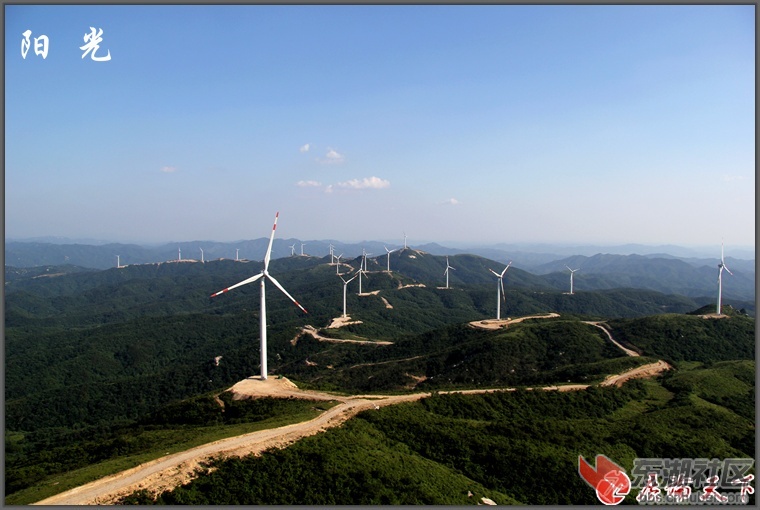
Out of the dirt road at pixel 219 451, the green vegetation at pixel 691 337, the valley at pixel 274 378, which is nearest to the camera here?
the dirt road at pixel 219 451

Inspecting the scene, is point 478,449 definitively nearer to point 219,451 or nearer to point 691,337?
point 219,451

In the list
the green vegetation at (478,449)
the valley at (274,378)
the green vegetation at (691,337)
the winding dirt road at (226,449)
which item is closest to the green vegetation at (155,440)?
the valley at (274,378)

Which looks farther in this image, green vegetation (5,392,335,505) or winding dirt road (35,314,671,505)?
green vegetation (5,392,335,505)

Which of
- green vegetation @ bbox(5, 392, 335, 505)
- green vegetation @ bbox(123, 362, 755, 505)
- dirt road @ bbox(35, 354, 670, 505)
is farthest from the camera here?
green vegetation @ bbox(5, 392, 335, 505)

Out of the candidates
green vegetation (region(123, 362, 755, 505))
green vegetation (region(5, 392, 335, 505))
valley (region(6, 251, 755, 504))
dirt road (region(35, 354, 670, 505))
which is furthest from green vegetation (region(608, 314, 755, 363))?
green vegetation (region(5, 392, 335, 505))

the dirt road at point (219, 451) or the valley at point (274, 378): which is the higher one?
the dirt road at point (219, 451)

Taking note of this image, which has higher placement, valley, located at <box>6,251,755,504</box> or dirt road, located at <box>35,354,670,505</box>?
dirt road, located at <box>35,354,670,505</box>

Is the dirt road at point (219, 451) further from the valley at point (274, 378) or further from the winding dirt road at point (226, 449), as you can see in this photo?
the valley at point (274, 378)

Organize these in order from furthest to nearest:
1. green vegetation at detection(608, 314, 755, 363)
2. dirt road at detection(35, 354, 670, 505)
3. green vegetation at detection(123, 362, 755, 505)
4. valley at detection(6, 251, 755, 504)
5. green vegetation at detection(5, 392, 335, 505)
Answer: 1. green vegetation at detection(608, 314, 755, 363)
2. valley at detection(6, 251, 755, 504)
3. green vegetation at detection(5, 392, 335, 505)
4. green vegetation at detection(123, 362, 755, 505)
5. dirt road at detection(35, 354, 670, 505)

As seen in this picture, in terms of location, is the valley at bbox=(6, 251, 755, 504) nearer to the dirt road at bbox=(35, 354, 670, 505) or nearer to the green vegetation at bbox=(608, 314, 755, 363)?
the dirt road at bbox=(35, 354, 670, 505)

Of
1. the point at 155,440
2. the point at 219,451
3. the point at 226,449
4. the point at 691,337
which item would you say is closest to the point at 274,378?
the point at 155,440

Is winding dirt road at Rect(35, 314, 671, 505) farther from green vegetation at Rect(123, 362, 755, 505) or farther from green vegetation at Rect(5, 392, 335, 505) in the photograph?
green vegetation at Rect(5, 392, 335, 505)

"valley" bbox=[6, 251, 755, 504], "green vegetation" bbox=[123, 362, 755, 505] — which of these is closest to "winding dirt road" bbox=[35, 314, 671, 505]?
"valley" bbox=[6, 251, 755, 504]
